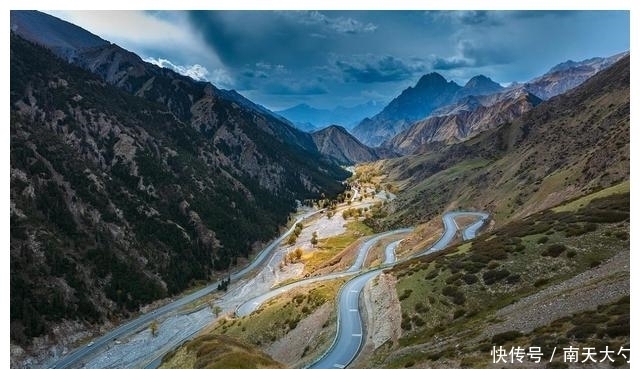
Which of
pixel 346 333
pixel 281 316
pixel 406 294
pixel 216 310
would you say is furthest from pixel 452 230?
pixel 346 333

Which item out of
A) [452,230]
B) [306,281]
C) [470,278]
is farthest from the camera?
[452,230]

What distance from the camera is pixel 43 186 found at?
482 feet

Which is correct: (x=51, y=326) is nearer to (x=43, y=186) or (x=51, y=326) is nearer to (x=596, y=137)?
(x=43, y=186)

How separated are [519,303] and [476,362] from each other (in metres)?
15.5

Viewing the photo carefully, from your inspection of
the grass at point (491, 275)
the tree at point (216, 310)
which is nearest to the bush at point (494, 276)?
the grass at point (491, 275)

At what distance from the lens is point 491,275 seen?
54938mm

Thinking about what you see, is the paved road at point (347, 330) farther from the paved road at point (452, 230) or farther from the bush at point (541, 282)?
the paved road at point (452, 230)

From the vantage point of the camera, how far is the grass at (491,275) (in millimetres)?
43894

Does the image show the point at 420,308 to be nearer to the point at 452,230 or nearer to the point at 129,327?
the point at 452,230

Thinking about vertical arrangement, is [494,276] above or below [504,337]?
above

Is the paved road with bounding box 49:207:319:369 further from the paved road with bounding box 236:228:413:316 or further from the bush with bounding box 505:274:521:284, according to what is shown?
the bush with bounding box 505:274:521:284

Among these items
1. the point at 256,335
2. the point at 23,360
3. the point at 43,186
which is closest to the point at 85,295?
the point at 23,360

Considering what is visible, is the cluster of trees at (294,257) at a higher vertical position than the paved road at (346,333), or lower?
higher

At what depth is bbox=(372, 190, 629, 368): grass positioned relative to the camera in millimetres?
43894
